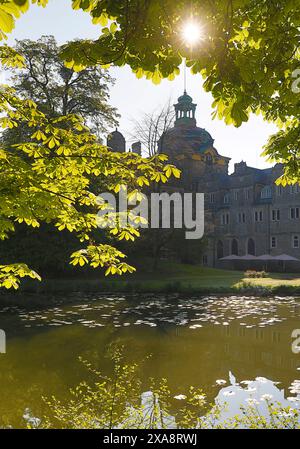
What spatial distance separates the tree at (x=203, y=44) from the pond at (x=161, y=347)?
5991mm

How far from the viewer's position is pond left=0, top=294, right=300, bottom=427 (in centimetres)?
873

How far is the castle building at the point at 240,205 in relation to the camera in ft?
147

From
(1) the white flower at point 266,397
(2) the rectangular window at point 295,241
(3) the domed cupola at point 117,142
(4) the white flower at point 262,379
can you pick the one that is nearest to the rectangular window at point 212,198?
Answer: (2) the rectangular window at point 295,241

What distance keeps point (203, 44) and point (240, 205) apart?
A: 48451 millimetres

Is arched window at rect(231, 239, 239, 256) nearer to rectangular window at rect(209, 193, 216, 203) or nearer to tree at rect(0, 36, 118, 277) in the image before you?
rectangular window at rect(209, 193, 216, 203)

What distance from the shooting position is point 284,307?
1991 centimetres

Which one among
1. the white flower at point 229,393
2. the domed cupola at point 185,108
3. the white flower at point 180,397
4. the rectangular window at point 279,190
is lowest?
the white flower at point 229,393

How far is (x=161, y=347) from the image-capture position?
41.2 feet

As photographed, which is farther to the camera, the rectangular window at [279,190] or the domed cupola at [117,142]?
the domed cupola at [117,142]

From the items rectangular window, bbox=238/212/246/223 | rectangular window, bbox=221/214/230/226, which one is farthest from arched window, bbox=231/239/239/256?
rectangular window, bbox=238/212/246/223

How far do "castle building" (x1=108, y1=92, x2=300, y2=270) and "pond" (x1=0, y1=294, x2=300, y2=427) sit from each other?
73.4ft

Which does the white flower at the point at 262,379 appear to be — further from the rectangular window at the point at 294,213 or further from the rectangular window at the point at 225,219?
the rectangular window at the point at 225,219

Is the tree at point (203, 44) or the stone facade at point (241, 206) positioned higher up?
the stone facade at point (241, 206)

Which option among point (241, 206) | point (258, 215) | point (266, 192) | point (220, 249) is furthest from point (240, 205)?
point (220, 249)
